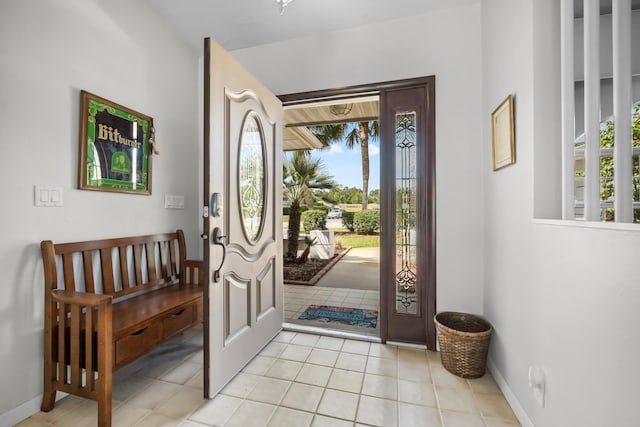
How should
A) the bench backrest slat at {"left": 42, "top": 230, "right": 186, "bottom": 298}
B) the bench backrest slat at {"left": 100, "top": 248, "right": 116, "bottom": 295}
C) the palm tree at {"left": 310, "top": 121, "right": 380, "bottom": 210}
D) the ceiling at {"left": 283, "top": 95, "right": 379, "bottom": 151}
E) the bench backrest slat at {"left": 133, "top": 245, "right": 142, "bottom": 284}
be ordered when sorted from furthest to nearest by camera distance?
the palm tree at {"left": 310, "top": 121, "right": 380, "bottom": 210}
the ceiling at {"left": 283, "top": 95, "right": 379, "bottom": 151}
the bench backrest slat at {"left": 133, "top": 245, "right": 142, "bottom": 284}
the bench backrest slat at {"left": 100, "top": 248, "right": 116, "bottom": 295}
the bench backrest slat at {"left": 42, "top": 230, "right": 186, "bottom": 298}

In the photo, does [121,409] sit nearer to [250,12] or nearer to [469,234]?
A: [469,234]

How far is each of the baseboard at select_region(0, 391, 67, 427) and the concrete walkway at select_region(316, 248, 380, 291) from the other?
10.9 feet

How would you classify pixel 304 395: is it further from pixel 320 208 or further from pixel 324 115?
pixel 320 208

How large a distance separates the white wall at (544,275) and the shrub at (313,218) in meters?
5.65

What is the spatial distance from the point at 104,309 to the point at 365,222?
7.71 m

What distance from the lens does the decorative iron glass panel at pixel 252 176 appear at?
208 cm

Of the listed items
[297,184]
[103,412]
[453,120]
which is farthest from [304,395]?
[297,184]

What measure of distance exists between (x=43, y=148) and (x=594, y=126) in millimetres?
2687

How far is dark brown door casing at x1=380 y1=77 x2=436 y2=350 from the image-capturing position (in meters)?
2.35

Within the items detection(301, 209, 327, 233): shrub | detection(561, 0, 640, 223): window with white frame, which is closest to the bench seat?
detection(561, 0, 640, 223): window with white frame

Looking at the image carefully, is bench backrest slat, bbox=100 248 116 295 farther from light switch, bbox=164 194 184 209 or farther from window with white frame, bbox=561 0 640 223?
window with white frame, bbox=561 0 640 223

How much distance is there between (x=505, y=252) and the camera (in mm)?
1770

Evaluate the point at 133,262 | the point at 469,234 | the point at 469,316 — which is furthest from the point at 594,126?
the point at 133,262

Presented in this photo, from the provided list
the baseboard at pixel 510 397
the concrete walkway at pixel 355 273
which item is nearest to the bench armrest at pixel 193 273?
the concrete walkway at pixel 355 273
